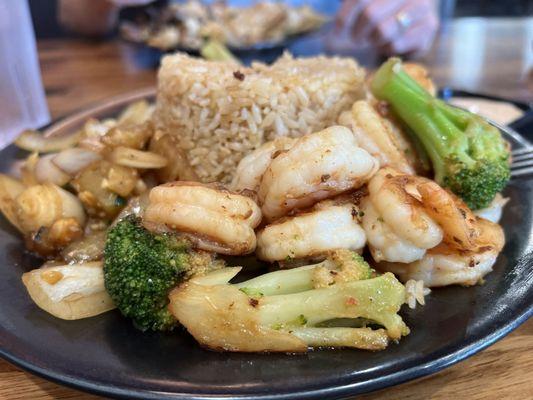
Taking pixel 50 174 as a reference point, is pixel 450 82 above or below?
below

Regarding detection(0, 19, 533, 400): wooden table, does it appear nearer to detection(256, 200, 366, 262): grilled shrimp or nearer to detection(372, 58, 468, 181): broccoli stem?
detection(256, 200, 366, 262): grilled shrimp

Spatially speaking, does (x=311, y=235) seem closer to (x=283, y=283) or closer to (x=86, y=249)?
(x=283, y=283)

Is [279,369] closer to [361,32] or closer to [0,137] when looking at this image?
[0,137]

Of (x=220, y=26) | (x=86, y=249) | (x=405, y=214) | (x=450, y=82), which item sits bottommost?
(x=450, y=82)

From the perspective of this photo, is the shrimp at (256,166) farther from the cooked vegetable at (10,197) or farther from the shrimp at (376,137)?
the cooked vegetable at (10,197)

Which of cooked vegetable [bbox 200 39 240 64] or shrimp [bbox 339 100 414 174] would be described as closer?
shrimp [bbox 339 100 414 174]

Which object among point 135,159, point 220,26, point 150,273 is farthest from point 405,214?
point 220,26

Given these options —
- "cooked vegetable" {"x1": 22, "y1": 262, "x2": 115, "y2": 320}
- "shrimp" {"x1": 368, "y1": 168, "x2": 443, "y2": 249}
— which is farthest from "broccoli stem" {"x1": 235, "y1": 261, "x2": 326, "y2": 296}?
"cooked vegetable" {"x1": 22, "y1": 262, "x2": 115, "y2": 320}
